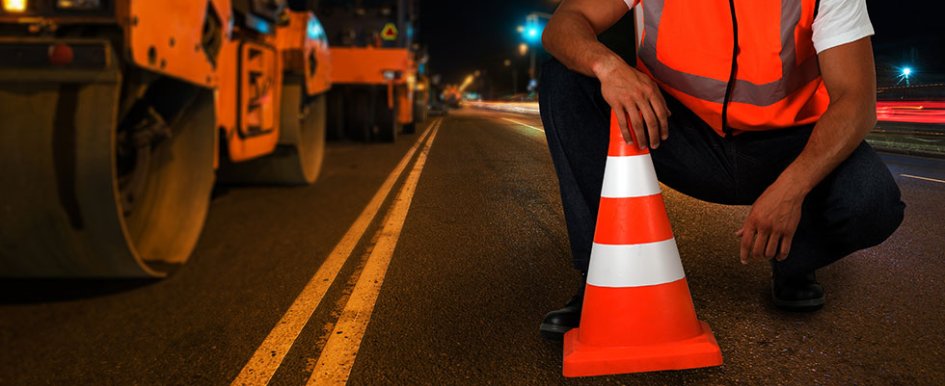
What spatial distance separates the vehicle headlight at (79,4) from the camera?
8.00ft

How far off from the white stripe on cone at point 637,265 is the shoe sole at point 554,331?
27 centimetres

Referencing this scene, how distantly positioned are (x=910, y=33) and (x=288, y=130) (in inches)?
3066

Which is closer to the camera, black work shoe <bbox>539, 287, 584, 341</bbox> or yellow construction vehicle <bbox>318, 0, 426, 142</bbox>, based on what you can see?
black work shoe <bbox>539, 287, 584, 341</bbox>

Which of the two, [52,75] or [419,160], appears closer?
[52,75]

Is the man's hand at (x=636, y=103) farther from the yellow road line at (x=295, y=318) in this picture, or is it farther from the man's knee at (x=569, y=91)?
the yellow road line at (x=295, y=318)

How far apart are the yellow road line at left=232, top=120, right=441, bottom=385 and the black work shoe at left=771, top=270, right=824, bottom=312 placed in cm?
183

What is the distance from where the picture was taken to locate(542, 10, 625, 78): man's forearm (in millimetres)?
2121

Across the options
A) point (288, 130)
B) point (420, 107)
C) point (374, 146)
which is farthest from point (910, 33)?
point (288, 130)

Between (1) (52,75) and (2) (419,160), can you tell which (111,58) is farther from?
(2) (419,160)

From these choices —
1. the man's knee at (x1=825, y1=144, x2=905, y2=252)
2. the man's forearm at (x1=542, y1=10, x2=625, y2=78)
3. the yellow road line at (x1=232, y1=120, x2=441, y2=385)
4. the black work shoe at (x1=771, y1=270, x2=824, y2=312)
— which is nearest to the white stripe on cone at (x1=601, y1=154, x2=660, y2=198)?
the man's forearm at (x1=542, y1=10, x2=625, y2=78)

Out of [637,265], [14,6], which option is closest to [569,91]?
[637,265]

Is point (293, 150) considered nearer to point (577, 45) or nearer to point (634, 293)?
point (577, 45)

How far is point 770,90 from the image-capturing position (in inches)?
89.6

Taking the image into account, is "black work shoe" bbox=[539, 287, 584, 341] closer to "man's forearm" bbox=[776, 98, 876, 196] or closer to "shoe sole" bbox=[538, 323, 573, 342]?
"shoe sole" bbox=[538, 323, 573, 342]
